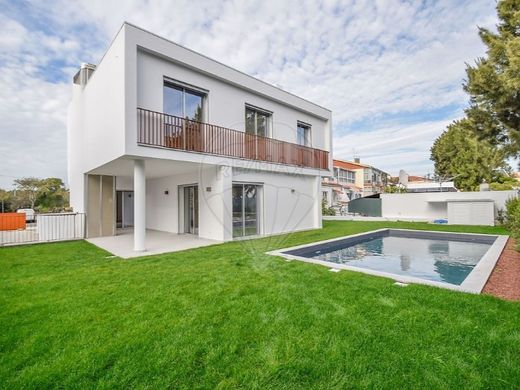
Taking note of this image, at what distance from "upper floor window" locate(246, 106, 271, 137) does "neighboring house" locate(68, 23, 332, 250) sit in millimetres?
51

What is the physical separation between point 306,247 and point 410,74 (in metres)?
12.8

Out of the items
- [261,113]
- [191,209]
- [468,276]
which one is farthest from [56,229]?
[468,276]

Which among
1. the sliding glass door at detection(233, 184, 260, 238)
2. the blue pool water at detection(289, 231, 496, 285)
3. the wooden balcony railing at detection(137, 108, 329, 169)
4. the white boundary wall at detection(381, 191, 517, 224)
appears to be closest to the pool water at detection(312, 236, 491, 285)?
the blue pool water at detection(289, 231, 496, 285)

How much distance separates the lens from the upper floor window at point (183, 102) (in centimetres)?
1029

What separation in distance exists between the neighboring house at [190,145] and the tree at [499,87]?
7.51 meters

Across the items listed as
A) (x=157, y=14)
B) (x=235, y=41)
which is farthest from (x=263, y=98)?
(x=157, y=14)

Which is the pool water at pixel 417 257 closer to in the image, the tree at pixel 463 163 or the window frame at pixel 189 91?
the window frame at pixel 189 91

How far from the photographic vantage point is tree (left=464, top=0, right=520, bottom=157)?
448 inches

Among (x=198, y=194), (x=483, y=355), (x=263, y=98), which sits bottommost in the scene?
(x=483, y=355)

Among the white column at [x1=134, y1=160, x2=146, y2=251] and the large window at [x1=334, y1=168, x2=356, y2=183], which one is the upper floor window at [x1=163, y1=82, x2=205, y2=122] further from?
the large window at [x1=334, y1=168, x2=356, y2=183]

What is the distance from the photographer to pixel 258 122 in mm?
13688

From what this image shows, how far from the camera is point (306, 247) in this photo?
9.51 m

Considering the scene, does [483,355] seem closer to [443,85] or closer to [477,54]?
[477,54]

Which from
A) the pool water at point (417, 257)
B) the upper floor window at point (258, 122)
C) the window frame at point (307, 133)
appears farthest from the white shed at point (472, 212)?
the upper floor window at point (258, 122)
